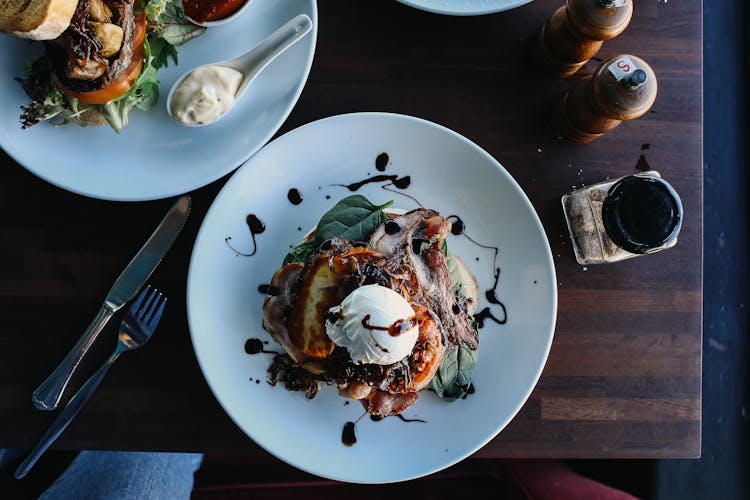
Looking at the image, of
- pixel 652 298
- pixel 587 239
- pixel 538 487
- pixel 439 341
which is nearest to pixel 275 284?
pixel 439 341

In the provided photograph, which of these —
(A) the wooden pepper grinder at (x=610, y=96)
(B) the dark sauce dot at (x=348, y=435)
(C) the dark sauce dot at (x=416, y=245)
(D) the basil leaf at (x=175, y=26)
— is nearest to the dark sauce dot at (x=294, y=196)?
(C) the dark sauce dot at (x=416, y=245)

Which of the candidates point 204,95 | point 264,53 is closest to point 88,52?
point 204,95

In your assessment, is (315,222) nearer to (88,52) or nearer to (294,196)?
(294,196)

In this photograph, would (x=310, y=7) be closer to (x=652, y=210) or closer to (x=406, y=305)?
(x=406, y=305)

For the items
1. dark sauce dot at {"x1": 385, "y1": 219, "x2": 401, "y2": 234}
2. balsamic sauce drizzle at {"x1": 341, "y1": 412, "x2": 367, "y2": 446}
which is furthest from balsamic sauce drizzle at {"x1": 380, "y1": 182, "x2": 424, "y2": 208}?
balsamic sauce drizzle at {"x1": 341, "y1": 412, "x2": 367, "y2": 446}

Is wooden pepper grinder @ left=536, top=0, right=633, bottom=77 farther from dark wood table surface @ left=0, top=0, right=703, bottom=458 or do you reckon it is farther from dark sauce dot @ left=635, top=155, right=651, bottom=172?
dark sauce dot @ left=635, top=155, right=651, bottom=172

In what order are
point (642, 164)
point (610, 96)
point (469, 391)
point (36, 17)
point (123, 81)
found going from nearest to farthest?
1. point (36, 17)
2. point (123, 81)
3. point (610, 96)
4. point (469, 391)
5. point (642, 164)
